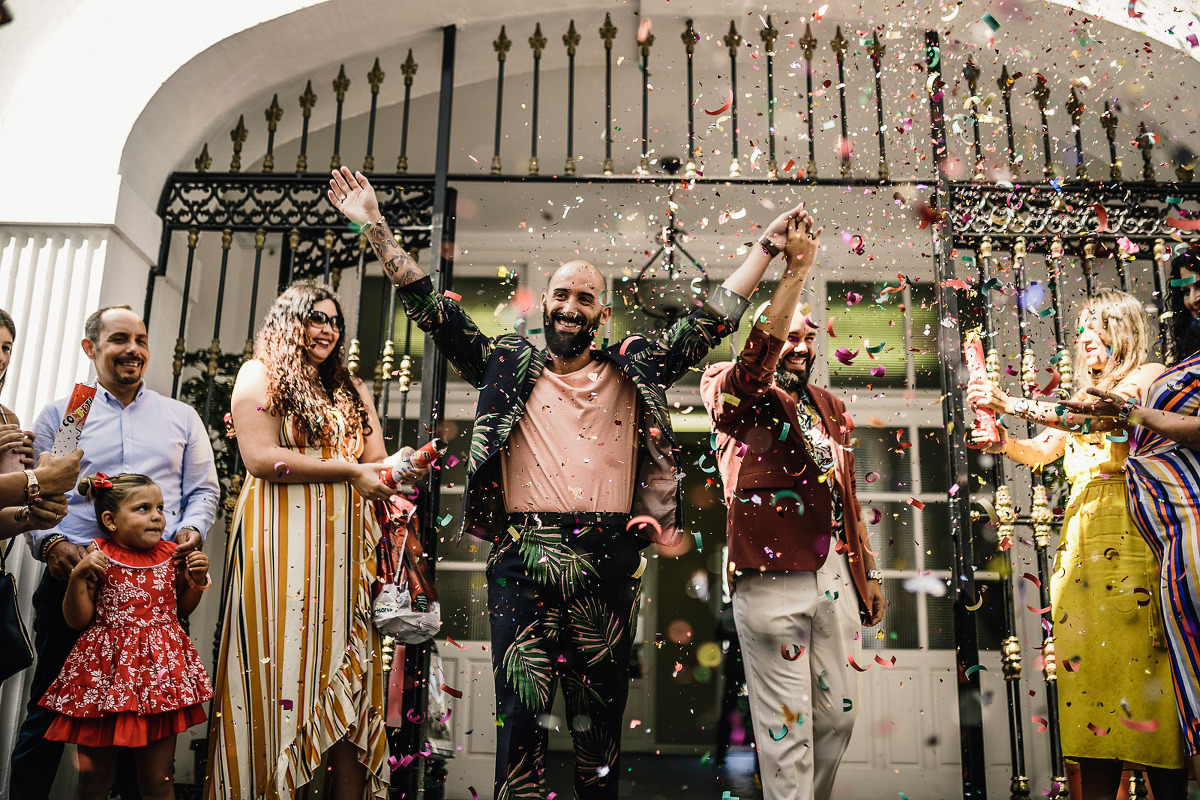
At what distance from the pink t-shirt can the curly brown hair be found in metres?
0.75

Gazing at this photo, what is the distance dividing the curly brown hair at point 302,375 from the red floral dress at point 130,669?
0.61 meters

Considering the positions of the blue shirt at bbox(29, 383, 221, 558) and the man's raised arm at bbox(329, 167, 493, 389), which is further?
the blue shirt at bbox(29, 383, 221, 558)

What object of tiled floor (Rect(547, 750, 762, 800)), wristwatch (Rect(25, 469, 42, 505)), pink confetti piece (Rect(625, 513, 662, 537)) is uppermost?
wristwatch (Rect(25, 469, 42, 505))

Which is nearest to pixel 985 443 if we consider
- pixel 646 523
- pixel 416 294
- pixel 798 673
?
pixel 798 673

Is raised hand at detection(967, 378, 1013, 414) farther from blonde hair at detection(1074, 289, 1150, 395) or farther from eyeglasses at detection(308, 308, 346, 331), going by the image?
eyeglasses at detection(308, 308, 346, 331)

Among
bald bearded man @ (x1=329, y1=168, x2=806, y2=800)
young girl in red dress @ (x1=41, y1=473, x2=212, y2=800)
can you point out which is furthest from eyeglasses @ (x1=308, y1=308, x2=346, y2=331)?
young girl in red dress @ (x1=41, y1=473, x2=212, y2=800)

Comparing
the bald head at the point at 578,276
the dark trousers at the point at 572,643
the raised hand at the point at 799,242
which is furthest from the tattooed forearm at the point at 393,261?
the raised hand at the point at 799,242

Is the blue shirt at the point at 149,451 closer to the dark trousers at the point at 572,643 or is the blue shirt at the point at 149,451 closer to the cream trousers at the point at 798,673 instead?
the dark trousers at the point at 572,643

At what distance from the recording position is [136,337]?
123 inches

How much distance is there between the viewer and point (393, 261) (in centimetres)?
254

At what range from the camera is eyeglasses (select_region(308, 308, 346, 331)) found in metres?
3.02

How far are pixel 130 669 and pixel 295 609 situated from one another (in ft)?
1.57

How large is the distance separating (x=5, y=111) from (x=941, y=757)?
541 centimetres

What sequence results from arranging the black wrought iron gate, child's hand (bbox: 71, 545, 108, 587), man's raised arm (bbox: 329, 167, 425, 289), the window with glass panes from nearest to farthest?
man's raised arm (bbox: 329, 167, 425, 289) < child's hand (bbox: 71, 545, 108, 587) < the black wrought iron gate < the window with glass panes
